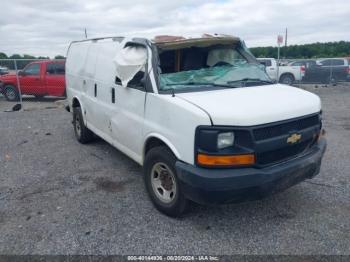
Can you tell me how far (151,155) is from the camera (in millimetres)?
3689

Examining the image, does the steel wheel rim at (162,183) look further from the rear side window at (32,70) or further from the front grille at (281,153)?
the rear side window at (32,70)

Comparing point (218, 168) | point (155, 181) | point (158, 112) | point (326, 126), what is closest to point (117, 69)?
point (158, 112)

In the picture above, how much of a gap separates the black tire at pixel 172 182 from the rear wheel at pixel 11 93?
483 inches

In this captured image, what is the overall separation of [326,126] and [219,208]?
540 cm

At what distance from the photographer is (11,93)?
14055 millimetres

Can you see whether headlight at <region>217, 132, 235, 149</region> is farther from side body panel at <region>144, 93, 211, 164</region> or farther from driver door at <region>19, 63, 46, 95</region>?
driver door at <region>19, 63, 46, 95</region>

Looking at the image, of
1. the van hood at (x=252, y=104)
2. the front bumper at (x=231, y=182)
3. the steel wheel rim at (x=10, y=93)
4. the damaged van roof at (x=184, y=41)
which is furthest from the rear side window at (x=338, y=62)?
the front bumper at (x=231, y=182)

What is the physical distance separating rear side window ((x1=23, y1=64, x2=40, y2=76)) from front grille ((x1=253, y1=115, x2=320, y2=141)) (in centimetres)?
1246

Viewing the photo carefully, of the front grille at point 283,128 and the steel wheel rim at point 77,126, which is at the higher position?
the front grille at point 283,128

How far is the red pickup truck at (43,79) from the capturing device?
13.5 meters

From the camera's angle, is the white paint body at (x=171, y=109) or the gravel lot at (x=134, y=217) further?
the gravel lot at (x=134, y=217)

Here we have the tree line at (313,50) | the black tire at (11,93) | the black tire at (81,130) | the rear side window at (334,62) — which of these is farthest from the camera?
the tree line at (313,50)

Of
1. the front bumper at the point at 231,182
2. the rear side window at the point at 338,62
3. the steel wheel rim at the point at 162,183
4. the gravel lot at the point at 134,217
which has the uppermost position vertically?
the rear side window at the point at 338,62

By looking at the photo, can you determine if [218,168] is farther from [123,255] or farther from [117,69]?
[117,69]
